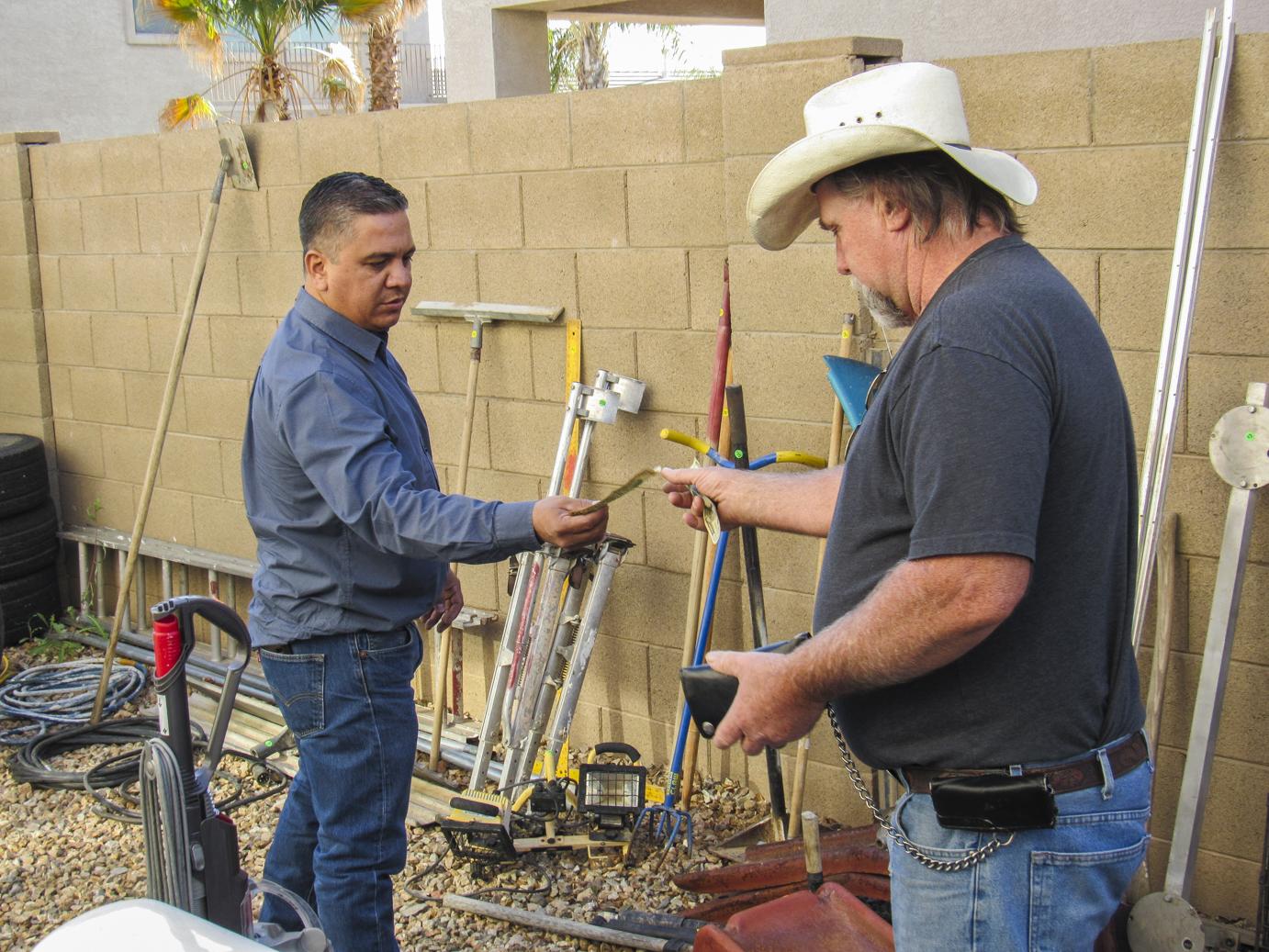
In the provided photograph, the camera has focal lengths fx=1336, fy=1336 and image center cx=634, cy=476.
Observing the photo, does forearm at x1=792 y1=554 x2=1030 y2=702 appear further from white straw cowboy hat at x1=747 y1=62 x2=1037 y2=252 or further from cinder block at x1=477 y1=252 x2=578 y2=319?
cinder block at x1=477 y1=252 x2=578 y2=319

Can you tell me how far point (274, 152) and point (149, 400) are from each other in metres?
1.61

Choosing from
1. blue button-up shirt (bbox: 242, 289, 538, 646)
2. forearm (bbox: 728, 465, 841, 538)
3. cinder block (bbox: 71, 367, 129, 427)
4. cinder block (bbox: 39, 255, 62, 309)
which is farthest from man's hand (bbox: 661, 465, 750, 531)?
cinder block (bbox: 39, 255, 62, 309)

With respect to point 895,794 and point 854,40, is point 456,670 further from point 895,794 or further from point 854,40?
point 854,40

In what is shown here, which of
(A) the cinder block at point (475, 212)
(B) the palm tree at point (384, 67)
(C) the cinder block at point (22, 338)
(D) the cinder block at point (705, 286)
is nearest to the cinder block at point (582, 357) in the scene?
(D) the cinder block at point (705, 286)

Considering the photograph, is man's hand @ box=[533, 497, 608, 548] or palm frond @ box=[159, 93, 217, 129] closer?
man's hand @ box=[533, 497, 608, 548]

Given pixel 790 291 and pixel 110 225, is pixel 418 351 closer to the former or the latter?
pixel 790 291

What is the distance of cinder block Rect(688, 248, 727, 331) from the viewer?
14.7 feet

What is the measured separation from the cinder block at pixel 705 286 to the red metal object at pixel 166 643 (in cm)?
262

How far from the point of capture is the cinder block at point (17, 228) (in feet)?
23.7

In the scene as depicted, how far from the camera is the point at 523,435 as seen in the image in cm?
512

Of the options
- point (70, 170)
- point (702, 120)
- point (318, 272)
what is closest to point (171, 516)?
point (70, 170)

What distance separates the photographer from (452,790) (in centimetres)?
487

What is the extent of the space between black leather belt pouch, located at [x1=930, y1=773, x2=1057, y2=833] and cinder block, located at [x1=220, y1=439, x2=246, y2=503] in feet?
16.5

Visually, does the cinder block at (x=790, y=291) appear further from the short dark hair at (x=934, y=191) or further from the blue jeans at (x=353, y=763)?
the short dark hair at (x=934, y=191)
